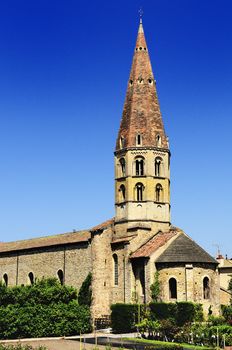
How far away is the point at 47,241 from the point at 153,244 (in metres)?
15.7

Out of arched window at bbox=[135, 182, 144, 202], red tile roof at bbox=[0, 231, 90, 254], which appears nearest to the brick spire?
arched window at bbox=[135, 182, 144, 202]

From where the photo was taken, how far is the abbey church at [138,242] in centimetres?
5712

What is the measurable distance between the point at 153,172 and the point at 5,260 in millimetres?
24132

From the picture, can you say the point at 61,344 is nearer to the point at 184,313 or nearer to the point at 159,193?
the point at 184,313

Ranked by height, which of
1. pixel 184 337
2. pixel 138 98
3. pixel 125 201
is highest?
pixel 138 98

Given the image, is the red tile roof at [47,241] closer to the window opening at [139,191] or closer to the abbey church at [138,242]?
the abbey church at [138,242]

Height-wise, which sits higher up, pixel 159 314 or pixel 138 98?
pixel 138 98

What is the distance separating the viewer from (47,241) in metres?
69.6

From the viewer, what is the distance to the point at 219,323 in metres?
51.6

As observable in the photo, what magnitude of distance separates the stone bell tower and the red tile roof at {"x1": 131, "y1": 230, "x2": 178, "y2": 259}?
4.76ft

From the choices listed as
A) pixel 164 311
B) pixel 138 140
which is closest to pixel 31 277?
pixel 138 140

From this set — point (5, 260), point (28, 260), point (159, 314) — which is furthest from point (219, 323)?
point (5, 260)

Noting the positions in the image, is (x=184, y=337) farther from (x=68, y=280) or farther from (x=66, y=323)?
(x=68, y=280)

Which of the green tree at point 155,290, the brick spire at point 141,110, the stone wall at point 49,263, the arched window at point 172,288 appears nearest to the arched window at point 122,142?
the brick spire at point 141,110
